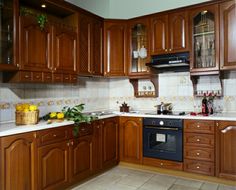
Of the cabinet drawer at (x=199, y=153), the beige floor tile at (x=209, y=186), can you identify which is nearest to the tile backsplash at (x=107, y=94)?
the cabinet drawer at (x=199, y=153)

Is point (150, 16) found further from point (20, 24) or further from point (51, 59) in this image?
point (20, 24)

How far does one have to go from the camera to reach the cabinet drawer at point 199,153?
2898 mm

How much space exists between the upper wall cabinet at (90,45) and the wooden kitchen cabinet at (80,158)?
101 centimetres

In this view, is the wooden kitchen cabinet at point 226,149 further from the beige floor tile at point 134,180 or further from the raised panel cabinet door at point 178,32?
the raised panel cabinet door at point 178,32

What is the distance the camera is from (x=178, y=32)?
333 cm

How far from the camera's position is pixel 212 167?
2893mm

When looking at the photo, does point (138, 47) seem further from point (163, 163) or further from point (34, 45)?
point (163, 163)

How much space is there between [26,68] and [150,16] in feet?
7.00

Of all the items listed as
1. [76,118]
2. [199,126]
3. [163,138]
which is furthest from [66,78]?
[199,126]

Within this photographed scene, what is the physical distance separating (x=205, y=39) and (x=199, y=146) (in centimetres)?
152

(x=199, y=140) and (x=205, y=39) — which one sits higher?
(x=205, y=39)

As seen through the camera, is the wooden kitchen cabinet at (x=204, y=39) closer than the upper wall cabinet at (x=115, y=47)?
Yes

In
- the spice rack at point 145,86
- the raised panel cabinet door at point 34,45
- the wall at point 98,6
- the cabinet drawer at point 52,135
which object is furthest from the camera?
the wall at point 98,6

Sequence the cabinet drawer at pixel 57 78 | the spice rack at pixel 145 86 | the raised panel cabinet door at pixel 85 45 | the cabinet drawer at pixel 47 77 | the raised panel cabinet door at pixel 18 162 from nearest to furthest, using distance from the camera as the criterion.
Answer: the raised panel cabinet door at pixel 18 162, the cabinet drawer at pixel 47 77, the cabinet drawer at pixel 57 78, the raised panel cabinet door at pixel 85 45, the spice rack at pixel 145 86
